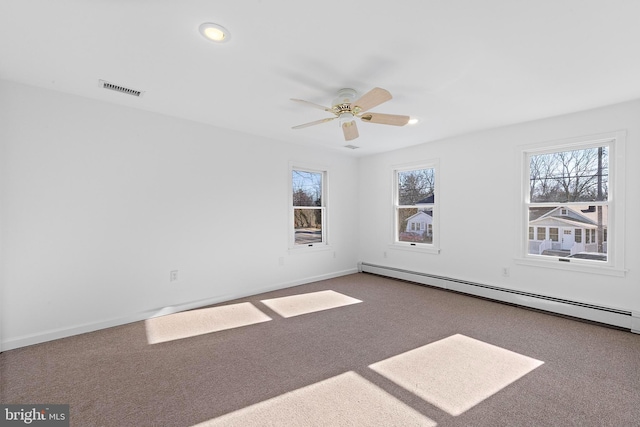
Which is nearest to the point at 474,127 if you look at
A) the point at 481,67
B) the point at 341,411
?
the point at 481,67

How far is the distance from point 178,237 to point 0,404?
2.02 meters

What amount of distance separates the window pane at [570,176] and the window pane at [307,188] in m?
3.21

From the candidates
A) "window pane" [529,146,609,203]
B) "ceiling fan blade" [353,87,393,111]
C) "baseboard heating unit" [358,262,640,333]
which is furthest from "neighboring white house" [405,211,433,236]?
"ceiling fan blade" [353,87,393,111]

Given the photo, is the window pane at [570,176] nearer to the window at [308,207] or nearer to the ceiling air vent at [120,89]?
the window at [308,207]

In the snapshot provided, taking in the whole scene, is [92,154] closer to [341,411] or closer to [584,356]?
[341,411]

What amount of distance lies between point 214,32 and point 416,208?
4.19 meters

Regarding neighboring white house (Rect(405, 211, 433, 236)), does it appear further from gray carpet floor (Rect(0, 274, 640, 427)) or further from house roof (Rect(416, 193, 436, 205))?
gray carpet floor (Rect(0, 274, 640, 427))

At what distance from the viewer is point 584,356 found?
97.6 inches

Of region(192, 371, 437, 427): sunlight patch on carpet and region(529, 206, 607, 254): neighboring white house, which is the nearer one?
region(192, 371, 437, 427): sunlight patch on carpet

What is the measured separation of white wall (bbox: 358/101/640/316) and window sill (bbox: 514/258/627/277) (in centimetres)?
5

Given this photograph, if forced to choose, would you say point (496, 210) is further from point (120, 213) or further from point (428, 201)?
point (120, 213)

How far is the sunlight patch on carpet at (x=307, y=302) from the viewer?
368 centimetres

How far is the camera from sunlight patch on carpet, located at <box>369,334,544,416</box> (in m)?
1.98

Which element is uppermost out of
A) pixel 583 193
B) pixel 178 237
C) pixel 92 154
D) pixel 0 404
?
pixel 92 154
